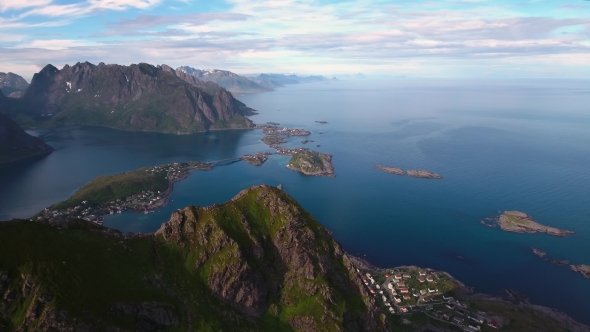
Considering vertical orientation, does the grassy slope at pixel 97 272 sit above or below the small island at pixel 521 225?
above

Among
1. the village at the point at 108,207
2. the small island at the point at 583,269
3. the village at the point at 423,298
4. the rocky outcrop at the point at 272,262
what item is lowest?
the small island at the point at 583,269

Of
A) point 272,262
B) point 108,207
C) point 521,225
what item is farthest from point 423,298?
point 108,207

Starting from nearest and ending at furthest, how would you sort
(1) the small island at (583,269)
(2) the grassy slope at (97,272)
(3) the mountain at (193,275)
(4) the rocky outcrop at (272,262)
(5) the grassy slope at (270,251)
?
(3) the mountain at (193,275) < (2) the grassy slope at (97,272) < (4) the rocky outcrop at (272,262) < (5) the grassy slope at (270,251) < (1) the small island at (583,269)

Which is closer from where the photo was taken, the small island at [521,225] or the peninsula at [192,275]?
the peninsula at [192,275]

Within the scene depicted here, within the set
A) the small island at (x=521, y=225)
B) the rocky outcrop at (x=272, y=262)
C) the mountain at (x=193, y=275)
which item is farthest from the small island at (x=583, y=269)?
the rocky outcrop at (x=272, y=262)

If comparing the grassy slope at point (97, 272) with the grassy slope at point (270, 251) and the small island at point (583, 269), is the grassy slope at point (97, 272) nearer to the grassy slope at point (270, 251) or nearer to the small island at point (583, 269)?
the grassy slope at point (270, 251)

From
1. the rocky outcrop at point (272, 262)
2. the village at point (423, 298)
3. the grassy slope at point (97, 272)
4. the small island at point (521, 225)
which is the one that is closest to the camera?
the grassy slope at point (97, 272)

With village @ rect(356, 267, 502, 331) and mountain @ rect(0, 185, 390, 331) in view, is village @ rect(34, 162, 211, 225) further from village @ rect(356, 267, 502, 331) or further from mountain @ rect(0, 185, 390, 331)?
village @ rect(356, 267, 502, 331)
